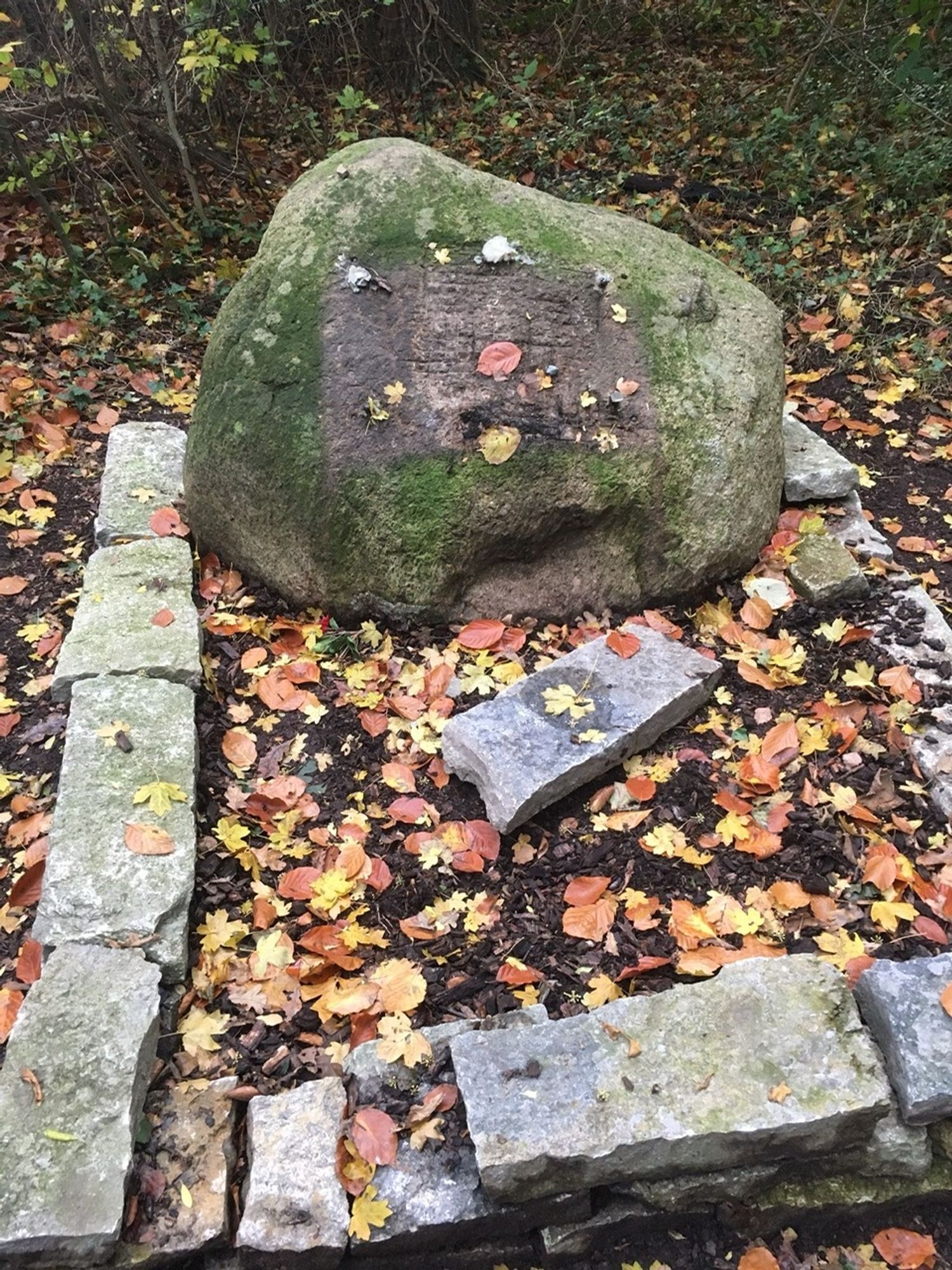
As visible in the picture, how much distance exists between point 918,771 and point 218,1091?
8.03 ft

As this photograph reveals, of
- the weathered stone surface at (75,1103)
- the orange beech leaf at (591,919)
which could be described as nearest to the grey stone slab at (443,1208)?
the weathered stone surface at (75,1103)

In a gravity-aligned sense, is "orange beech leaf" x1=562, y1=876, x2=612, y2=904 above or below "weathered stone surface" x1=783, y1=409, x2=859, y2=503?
below

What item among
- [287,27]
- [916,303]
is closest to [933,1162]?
[916,303]

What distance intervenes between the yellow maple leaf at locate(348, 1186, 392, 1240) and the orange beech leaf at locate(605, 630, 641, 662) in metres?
1.96

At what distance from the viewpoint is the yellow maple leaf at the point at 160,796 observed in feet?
9.66

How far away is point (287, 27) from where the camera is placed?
761cm

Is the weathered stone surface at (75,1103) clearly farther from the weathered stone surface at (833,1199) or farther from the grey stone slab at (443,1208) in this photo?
the weathered stone surface at (833,1199)

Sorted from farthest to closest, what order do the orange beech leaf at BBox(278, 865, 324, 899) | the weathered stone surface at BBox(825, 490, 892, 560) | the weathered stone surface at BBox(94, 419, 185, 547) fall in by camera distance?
the weathered stone surface at BBox(94, 419, 185, 547) < the weathered stone surface at BBox(825, 490, 892, 560) < the orange beech leaf at BBox(278, 865, 324, 899)

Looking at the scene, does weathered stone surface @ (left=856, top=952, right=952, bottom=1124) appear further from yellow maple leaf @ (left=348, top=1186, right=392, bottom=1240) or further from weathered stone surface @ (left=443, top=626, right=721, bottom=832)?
yellow maple leaf @ (left=348, top=1186, right=392, bottom=1240)

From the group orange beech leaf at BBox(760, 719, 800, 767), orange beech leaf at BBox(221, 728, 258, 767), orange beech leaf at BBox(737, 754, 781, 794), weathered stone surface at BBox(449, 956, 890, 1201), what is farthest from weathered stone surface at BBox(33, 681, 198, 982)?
orange beech leaf at BBox(760, 719, 800, 767)

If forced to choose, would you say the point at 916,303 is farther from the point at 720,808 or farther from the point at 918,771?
the point at 720,808

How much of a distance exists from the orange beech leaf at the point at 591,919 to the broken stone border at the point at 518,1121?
1.12 ft

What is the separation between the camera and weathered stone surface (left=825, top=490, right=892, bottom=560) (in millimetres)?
4074

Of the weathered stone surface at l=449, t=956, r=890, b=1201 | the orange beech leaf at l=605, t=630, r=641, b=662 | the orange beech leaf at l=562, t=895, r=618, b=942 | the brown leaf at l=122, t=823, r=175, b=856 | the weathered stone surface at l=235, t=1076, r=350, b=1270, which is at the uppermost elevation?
the brown leaf at l=122, t=823, r=175, b=856
